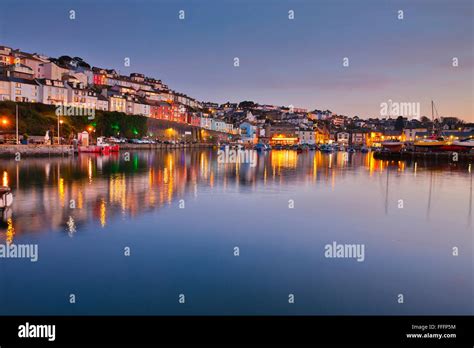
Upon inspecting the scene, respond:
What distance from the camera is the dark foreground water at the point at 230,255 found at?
716 centimetres

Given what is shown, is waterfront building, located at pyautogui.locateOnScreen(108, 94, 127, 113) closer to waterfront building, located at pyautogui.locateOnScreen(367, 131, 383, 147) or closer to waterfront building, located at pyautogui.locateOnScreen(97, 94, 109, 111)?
waterfront building, located at pyautogui.locateOnScreen(97, 94, 109, 111)

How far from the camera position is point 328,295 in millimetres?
7539

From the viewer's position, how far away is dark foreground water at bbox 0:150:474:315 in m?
7.16

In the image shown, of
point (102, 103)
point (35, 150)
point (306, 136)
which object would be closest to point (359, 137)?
point (306, 136)

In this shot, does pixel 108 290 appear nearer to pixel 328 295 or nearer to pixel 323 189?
pixel 328 295

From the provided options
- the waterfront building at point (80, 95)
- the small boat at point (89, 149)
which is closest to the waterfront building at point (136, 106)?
the waterfront building at point (80, 95)

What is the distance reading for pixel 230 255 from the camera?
9.77 m

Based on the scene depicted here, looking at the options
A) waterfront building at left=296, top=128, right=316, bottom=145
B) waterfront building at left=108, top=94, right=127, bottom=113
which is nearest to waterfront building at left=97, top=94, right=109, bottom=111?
waterfront building at left=108, top=94, right=127, bottom=113

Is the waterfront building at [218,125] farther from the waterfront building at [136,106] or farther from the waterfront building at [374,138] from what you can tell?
the waterfront building at [374,138]

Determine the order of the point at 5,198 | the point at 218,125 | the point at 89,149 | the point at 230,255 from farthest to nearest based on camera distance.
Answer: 1. the point at 218,125
2. the point at 89,149
3. the point at 5,198
4. the point at 230,255

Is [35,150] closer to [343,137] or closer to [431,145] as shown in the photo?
[431,145]
